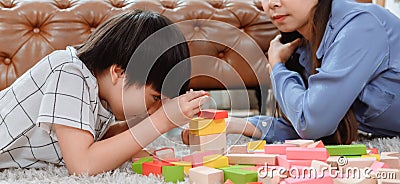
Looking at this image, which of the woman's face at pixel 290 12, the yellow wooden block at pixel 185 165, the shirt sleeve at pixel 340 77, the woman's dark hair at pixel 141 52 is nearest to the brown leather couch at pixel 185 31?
the woman's face at pixel 290 12

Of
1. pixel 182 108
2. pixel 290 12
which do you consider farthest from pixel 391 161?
pixel 290 12

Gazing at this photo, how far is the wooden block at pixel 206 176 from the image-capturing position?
853 mm

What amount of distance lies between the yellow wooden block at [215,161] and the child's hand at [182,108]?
93mm

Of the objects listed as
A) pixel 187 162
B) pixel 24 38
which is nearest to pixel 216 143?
pixel 187 162

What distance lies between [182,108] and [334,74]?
382 millimetres

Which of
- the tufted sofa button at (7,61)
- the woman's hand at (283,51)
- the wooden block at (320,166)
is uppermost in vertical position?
the woman's hand at (283,51)

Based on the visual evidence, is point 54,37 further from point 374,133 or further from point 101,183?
point 374,133

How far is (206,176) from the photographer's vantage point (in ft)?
2.79

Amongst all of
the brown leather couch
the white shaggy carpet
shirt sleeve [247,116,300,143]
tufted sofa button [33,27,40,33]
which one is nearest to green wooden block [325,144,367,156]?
the white shaggy carpet

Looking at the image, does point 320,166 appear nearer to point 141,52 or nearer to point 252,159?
point 252,159

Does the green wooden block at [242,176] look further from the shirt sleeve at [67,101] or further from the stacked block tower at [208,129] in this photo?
the shirt sleeve at [67,101]

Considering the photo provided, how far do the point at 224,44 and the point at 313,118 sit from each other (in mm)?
723

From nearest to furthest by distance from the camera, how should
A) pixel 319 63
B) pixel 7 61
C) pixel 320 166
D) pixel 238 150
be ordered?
pixel 320 166, pixel 238 150, pixel 319 63, pixel 7 61

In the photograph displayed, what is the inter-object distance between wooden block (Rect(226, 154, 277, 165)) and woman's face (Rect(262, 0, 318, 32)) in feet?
1.57
